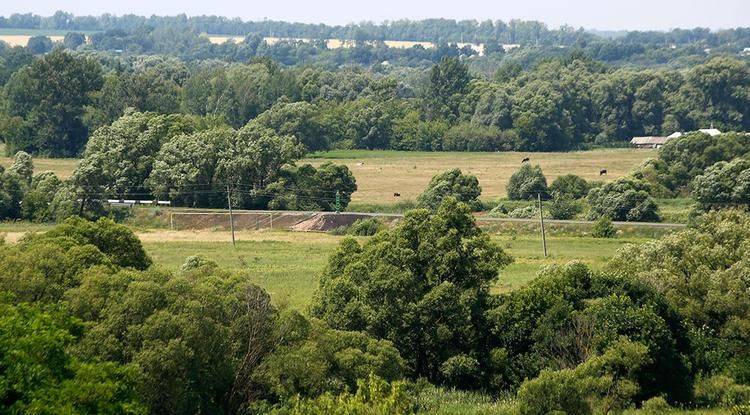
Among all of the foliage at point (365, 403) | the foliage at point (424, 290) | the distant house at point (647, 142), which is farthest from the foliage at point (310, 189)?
the distant house at point (647, 142)

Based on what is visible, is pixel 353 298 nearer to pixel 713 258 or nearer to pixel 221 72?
pixel 713 258

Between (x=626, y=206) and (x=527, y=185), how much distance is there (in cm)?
1236

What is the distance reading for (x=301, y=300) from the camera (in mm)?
42719

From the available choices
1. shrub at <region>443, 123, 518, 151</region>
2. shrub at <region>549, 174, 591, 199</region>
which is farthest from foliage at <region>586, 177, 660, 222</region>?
shrub at <region>443, 123, 518, 151</region>

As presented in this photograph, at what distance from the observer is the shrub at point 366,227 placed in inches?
2424

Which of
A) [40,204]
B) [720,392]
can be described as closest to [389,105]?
[40,204]

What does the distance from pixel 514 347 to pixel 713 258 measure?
8108 mm

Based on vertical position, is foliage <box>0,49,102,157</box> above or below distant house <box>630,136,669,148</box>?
above

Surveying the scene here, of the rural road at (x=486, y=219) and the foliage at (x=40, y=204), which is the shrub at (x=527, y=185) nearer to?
the rural road at (x=486, y=219)

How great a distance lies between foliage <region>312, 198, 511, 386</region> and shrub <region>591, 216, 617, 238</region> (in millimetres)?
25628

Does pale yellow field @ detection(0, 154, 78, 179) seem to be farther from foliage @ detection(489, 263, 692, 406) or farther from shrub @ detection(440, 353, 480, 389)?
shrub @ detection(440, 353, 480, 389)

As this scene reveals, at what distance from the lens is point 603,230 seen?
61062 mm

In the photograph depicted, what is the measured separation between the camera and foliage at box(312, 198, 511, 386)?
34.0 meters

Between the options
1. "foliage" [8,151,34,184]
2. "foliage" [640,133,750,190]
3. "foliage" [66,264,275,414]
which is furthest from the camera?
"foliage" [640,133,750,190]
